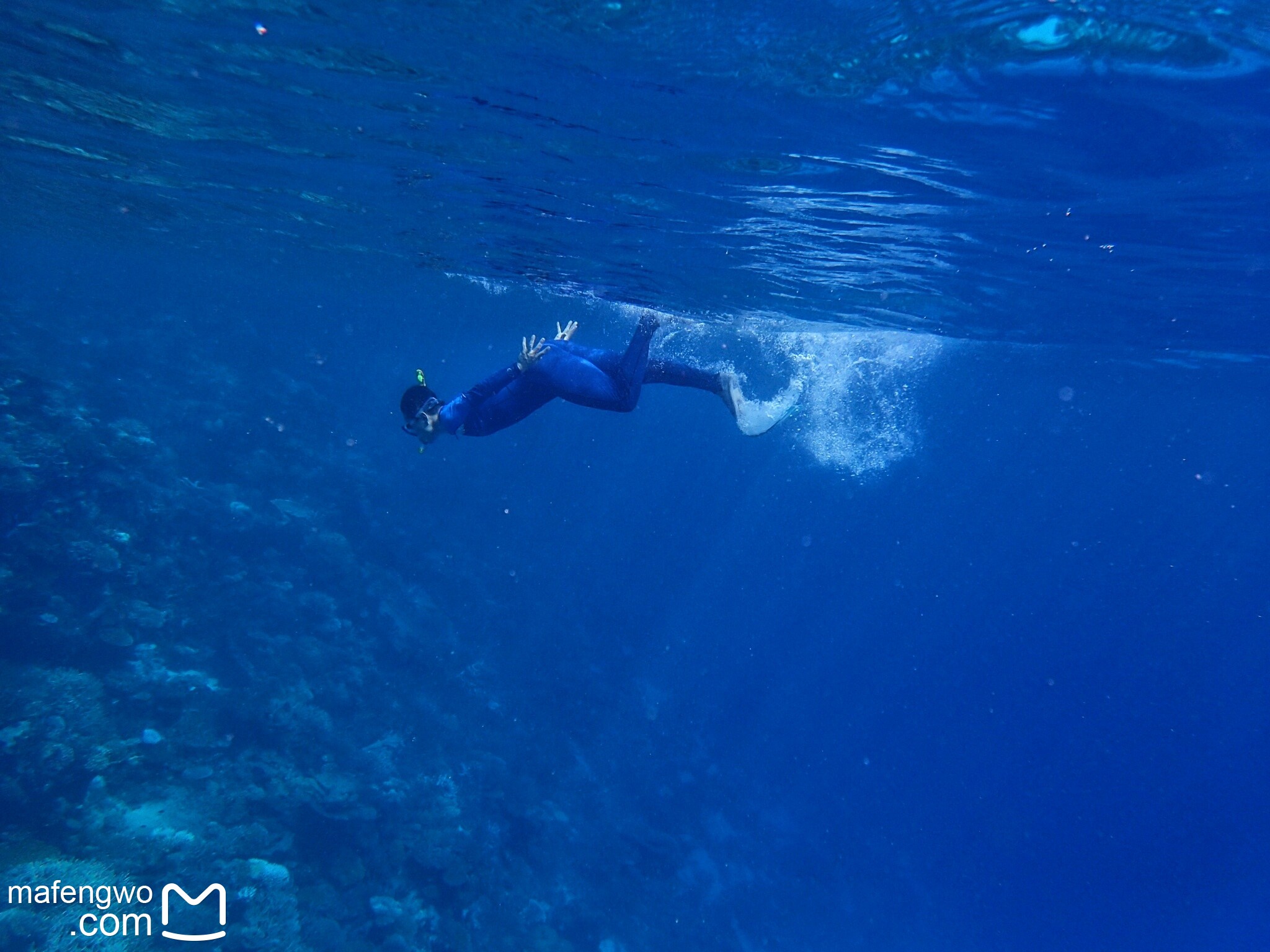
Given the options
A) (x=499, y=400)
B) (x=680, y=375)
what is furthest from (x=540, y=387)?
(x=680, y=375)

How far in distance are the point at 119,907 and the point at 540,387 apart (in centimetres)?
1099

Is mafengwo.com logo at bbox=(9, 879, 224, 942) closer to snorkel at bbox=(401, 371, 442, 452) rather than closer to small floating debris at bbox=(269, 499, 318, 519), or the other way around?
snorkel at bbox=(401, 371, 442, 452)

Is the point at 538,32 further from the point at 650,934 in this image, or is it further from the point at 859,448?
the point at 859,448

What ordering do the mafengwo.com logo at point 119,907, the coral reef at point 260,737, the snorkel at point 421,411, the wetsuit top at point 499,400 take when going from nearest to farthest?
the snorkel at point 421,411
the wetsuit top at point 499,400
the mafengwo.com logo at point 119,907
the coral reef at point 260,737

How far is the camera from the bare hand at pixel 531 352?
8.14m

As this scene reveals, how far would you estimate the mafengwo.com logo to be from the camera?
32.2 feet

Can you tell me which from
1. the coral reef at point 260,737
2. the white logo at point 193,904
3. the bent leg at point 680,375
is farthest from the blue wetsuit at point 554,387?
the coral reef at point 260,737

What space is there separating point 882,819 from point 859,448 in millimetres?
33954

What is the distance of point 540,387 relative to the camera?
871 cm

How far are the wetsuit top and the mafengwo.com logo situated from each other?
9.92 meters

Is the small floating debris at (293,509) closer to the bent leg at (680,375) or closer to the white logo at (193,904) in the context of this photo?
the white logo at (193,904)

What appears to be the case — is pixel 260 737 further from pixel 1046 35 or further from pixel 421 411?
pixel 1046 35

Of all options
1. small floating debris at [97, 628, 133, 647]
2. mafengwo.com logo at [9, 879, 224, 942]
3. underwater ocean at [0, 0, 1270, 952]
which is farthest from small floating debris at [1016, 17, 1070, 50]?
small floating debris at [97, 628, 133, 647]

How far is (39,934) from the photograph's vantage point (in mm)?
9383
